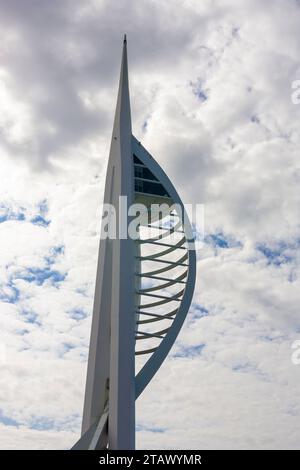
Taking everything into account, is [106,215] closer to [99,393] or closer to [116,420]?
[99,393]

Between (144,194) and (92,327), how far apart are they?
5.51 m

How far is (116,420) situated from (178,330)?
15.3 ft

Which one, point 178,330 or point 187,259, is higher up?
point 187,259

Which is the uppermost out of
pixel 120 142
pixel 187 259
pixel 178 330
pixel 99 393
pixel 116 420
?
pixel 120 142

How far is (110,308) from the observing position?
21.5 metres

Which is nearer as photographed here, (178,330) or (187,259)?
(178,330)

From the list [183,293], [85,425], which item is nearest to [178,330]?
[183,293]

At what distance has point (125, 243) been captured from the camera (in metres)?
20.3
